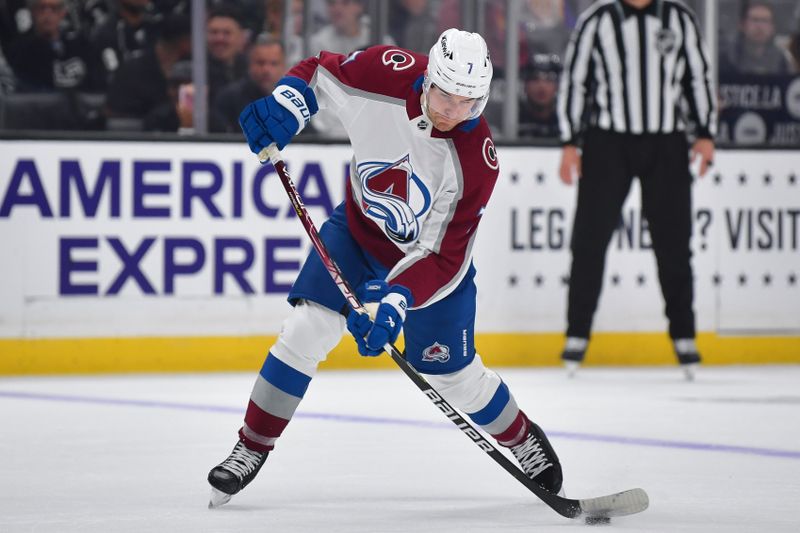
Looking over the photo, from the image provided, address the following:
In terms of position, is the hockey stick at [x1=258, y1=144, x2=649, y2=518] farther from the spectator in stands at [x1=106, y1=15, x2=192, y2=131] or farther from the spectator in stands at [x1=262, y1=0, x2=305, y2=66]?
the spectator in stands at [x1=262, y1=0, x2=305, y2=66]

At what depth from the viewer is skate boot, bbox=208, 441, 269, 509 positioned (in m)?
3.02

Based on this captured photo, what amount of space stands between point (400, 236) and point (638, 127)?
2972 mm

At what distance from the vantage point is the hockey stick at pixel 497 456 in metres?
2.94

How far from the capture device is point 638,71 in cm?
594

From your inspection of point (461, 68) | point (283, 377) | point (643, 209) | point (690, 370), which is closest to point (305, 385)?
point (283, 377)

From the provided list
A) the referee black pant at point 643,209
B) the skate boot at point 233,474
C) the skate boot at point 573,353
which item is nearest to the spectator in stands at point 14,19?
the referee black pant at point 643,209

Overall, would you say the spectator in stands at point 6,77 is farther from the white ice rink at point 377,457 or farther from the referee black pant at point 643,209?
the referee black pant at point 643,209

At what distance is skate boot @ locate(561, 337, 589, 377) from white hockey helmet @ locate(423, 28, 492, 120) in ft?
9.80

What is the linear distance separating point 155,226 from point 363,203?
2.75 m

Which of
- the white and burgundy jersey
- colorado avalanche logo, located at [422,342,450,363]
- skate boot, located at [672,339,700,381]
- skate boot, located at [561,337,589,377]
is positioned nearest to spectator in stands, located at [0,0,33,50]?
skate boot, located at [561,337,589,377]

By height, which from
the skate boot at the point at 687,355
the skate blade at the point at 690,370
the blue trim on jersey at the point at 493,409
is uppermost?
the blue trim on jersey at the point at 493,409

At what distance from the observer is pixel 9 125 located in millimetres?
5957

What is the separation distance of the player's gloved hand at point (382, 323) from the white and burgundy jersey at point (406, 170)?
7 centimetres

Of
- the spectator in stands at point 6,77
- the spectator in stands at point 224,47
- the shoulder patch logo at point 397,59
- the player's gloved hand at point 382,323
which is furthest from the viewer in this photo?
the spectator in stands at point 224,47
